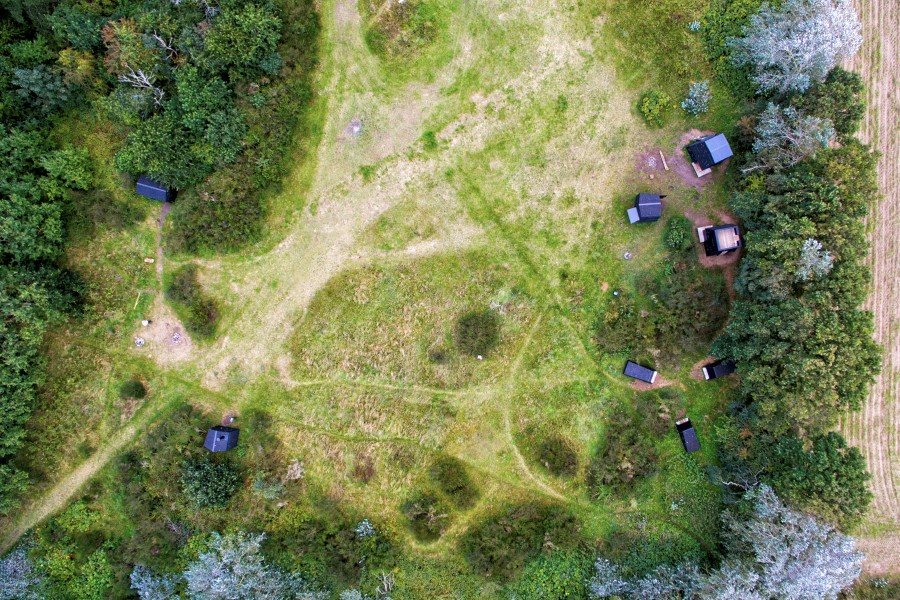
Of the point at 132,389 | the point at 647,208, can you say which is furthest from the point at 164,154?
the point at 647,208

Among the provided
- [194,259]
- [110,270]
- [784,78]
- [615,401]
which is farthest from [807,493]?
[110,270]

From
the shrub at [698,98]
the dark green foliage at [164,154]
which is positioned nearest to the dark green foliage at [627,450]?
the shrub at [698,98]

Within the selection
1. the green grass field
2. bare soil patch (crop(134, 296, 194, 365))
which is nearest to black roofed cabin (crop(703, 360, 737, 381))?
the green grass field

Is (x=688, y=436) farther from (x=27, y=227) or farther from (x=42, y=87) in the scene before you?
(x=42, y=87)

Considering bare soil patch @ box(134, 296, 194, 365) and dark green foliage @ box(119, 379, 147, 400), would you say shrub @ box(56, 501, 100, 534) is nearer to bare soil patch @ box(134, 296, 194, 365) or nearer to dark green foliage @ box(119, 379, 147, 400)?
dark green foliage @ box(119, 379, 147, 400)

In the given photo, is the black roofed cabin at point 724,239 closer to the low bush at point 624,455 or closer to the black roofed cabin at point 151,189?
the low bush at point 624,455
